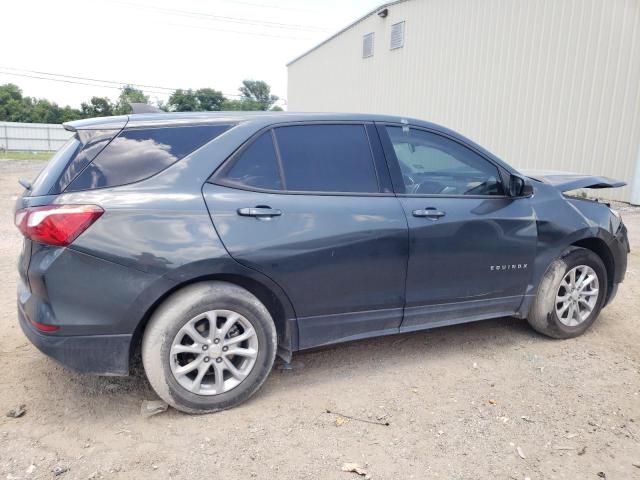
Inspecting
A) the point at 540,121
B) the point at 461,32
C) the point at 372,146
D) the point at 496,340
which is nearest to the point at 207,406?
the point at 372,146

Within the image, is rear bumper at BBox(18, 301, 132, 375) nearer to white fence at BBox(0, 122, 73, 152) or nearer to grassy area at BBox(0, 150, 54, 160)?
grassy area at BBox(0, 150, 54, 160)

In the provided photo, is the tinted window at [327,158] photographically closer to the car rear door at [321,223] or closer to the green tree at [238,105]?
the car rear door at [321,223]

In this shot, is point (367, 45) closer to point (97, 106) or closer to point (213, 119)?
point (213, 119)

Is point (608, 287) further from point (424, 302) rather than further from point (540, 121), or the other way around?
point (540, 121)

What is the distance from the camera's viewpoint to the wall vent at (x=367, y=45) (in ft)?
66.3

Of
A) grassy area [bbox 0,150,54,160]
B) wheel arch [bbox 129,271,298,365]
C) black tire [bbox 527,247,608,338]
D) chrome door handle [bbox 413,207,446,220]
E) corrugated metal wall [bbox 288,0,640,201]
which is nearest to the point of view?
wheel arch [bbox 129,271,298,365]

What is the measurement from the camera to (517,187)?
12.4ft

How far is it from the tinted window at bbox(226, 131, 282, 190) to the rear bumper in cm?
108

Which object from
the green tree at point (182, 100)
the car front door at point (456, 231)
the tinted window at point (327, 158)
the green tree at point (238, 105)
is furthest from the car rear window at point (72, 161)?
the green tree at point (238, 105)

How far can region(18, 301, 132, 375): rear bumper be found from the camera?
2715 mm

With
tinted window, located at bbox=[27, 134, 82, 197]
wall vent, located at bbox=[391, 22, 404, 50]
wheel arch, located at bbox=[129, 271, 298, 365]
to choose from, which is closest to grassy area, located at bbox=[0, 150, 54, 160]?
wall vent, located at bbox=[391, 22, 404, 50]

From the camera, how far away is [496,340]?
4176 millimetres

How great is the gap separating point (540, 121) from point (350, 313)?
11.4 m

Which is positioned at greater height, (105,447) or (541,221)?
(541,221)
